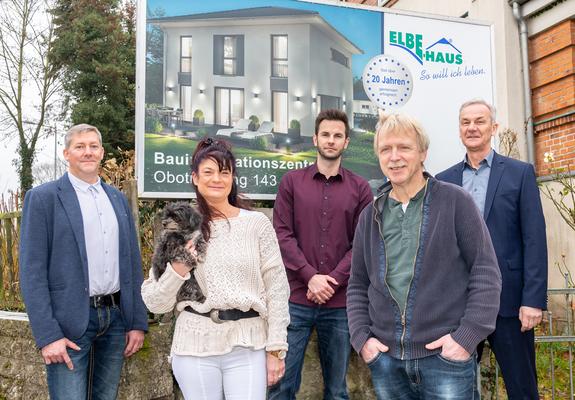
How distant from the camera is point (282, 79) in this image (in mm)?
4992

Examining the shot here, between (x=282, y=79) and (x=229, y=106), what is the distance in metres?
0.57

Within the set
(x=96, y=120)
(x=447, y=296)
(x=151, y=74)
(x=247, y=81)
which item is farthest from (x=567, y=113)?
(x=96, y=120)

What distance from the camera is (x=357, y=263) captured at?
2.68 m

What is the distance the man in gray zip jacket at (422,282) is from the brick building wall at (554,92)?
20.4 feet

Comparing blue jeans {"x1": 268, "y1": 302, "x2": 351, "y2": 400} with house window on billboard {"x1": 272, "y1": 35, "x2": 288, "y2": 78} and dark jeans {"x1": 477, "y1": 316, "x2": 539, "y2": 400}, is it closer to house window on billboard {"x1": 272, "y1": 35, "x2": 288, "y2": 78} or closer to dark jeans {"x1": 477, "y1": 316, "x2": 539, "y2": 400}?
dark jeans {"x1": 477, "y1": 316, "x2": 539, "y2": 400}

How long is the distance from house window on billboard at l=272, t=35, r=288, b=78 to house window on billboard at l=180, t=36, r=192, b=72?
0.75 metres

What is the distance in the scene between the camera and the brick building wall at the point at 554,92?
8.01 m

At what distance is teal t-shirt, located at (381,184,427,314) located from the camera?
239 centimetres

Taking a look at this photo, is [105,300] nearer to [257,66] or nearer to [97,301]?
[97,301]

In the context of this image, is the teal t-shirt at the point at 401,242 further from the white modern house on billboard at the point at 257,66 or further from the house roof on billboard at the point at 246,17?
the house roof on billboard at the point at 246,17

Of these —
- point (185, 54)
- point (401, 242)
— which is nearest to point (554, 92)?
point (185, 54)

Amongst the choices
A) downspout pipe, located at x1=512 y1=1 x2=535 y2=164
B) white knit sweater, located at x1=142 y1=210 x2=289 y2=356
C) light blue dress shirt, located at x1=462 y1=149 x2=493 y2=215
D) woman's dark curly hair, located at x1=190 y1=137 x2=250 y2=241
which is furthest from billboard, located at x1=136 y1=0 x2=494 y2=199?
downspout pipe, located at x1=512 y1=1 x2=535 y2=164

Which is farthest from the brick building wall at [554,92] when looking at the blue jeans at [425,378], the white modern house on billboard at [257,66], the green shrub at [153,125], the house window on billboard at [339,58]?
the blue jeans at [425,378]

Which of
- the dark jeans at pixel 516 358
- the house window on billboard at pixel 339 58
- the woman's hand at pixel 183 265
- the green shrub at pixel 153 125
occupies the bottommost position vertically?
the dark jeans at pixel 516 358
